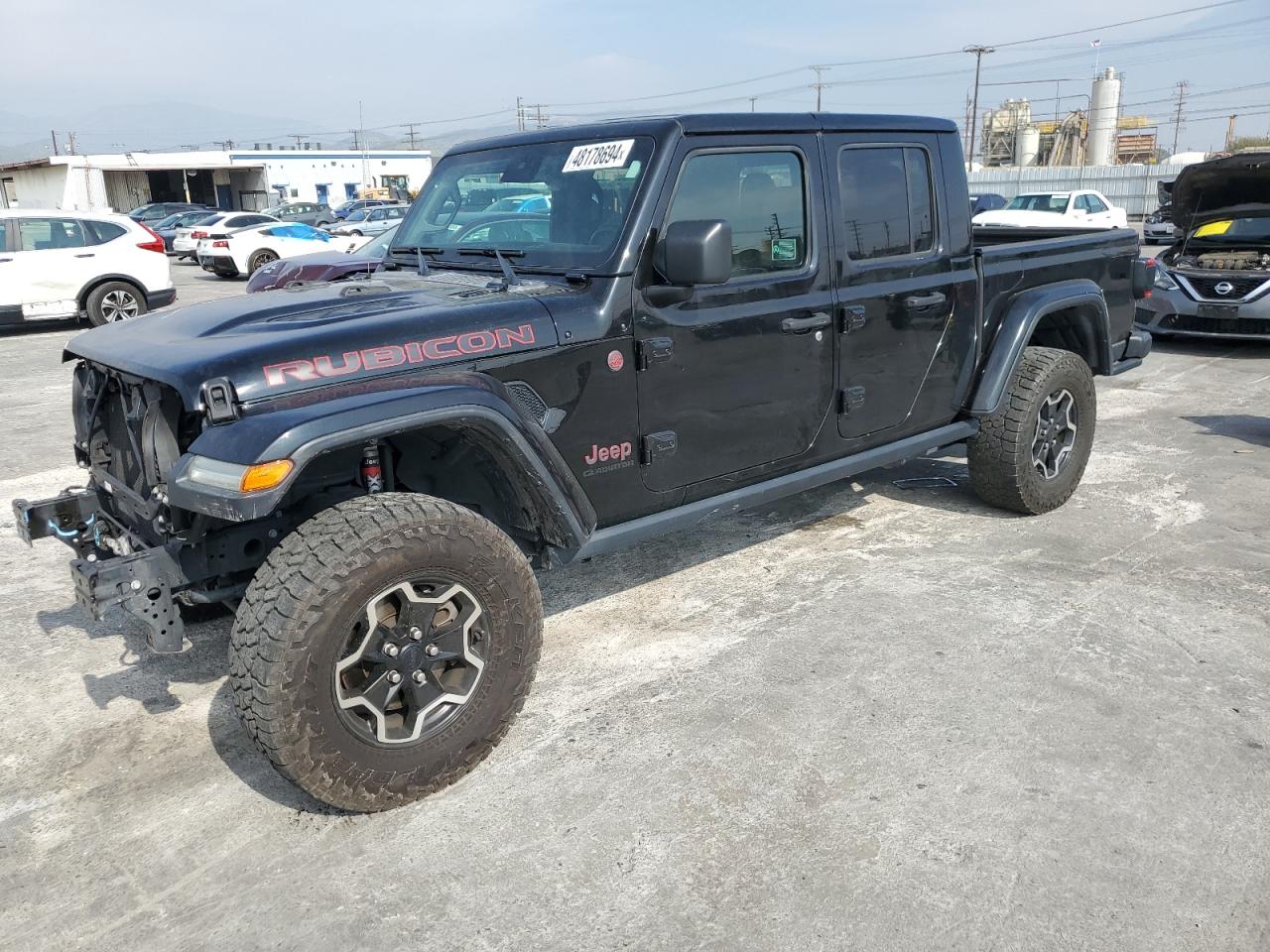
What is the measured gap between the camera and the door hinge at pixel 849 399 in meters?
4.16

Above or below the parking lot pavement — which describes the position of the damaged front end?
above

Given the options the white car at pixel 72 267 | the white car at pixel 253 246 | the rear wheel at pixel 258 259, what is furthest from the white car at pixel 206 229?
the white car at pixel 72 267

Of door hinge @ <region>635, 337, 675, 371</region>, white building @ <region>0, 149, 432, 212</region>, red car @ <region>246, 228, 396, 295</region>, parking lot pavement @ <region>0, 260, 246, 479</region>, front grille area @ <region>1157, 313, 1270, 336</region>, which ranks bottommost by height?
parking lot pavement @ <region>0, 260, 246, 479</region>

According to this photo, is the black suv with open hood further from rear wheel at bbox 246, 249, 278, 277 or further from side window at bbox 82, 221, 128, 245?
rear wheel at bbox 246, 249, 278, 277

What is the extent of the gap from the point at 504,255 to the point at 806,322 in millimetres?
1208

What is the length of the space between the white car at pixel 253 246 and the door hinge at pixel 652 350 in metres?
18.9

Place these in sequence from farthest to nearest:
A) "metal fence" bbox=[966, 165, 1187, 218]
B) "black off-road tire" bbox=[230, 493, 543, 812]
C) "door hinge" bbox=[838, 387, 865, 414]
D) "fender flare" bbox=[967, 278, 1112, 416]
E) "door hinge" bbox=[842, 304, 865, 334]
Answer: "metal fence" bbox=[966, 165, 1187, 218], "fender flare" bbox=[967, 278, 1112, 416], "door hinge" bbox=[838, 387, 865, 414], "door hinge" bbox=[842, 304, 865, 334], "black off-road tire" bbox=[230, 493, 543, 812]

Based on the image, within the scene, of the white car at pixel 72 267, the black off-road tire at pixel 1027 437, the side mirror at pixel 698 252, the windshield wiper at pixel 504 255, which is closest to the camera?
the side mirror at pixel 698 252

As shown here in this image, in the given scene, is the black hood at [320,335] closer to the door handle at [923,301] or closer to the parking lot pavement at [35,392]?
the door handle at [923,301]

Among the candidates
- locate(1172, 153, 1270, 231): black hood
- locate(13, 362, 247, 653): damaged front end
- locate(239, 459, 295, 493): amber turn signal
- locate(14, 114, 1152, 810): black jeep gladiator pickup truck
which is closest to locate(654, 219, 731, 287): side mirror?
locate(14, 114, 1152, 810): black jeep gladiator pickup truck

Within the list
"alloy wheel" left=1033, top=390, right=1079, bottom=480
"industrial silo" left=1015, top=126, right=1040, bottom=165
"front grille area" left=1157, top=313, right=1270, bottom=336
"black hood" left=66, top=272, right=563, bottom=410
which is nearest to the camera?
"black hood" left=66, top=272, right=563, bottom=410

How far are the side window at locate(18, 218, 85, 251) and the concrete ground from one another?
389 inches

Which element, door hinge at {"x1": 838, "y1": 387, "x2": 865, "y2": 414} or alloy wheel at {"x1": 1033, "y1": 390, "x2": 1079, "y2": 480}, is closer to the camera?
door hinge at {"x1": 838, "y1": 387, "x2": 865, "y2": 414}

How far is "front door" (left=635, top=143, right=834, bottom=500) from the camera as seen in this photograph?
3.54 meters
